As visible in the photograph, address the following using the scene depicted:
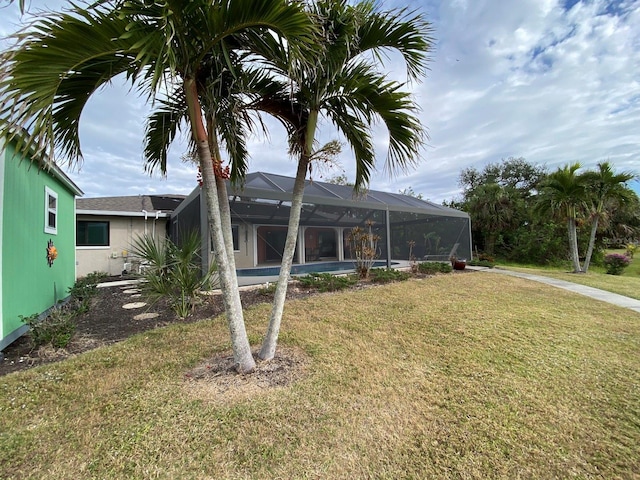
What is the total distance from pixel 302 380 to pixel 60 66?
3.10m

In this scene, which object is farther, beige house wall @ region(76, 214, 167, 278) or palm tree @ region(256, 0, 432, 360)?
beige house wall @ region(76, 214, 167, 278)

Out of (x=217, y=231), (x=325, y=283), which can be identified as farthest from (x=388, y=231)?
(x=217, y=231)

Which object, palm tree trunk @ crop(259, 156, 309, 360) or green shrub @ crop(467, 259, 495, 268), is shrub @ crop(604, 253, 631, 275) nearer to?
green shrub @ crop(467, 259, 495, 268)

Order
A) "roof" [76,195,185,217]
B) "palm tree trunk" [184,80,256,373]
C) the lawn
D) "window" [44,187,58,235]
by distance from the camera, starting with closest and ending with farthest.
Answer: the lawn < "palm tree trunk" [184,80,256,373] < "window" [44,187,58,235] < "roof" [76,195,185,217]

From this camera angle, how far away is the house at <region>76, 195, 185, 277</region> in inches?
439

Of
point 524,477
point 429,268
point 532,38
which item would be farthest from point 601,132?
point 524,477

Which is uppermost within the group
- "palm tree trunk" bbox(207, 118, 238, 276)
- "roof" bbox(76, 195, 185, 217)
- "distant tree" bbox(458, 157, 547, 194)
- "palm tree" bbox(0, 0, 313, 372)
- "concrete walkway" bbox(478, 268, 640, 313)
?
"distant tree" bbox(458, 157, 547, 194)

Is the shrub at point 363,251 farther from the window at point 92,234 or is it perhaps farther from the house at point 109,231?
the window at point 92,234

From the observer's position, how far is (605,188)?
1131 cm

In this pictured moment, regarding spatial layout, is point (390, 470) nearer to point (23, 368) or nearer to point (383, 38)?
point (383, 38)

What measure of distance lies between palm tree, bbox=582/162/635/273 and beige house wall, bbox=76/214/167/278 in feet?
58.4

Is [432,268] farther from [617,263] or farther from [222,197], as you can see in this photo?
[617,263]

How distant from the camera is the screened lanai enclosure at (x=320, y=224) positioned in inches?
313

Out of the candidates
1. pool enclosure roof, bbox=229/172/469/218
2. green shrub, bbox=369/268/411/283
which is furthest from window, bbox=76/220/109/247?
green shrub, bbox=369/268/411/283
